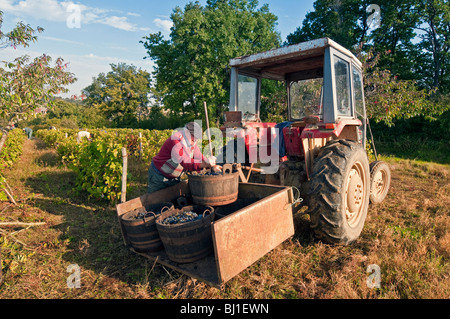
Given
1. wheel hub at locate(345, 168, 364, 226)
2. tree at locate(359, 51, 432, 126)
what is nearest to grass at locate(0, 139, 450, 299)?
wheel hub at locate(345, 168, 364, 226)

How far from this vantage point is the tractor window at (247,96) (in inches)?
181

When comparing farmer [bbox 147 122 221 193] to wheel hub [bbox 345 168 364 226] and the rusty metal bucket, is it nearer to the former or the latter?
the rusty metal bucket

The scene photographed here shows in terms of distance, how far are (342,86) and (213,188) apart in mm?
2389

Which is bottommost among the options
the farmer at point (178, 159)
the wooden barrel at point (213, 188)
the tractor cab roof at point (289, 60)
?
the wooden barrel at point (213, 188)

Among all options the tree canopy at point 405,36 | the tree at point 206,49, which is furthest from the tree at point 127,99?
the tree canopy at point 405,36

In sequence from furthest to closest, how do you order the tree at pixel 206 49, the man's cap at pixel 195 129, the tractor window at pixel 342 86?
the tree at pixel 206 49 → the man's cap at pixel 195 129 → the tractor window at pixel 342 86

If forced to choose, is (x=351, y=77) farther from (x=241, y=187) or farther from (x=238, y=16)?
(x=238, y=16)

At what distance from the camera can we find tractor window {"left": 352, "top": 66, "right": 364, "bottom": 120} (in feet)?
14.6

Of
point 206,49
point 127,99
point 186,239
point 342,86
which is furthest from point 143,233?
point 127,99

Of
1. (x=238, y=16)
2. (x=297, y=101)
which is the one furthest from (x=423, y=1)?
(x=297, y=101)

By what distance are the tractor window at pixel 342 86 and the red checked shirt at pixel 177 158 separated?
6.83 feet

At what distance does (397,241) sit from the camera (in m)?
3.66

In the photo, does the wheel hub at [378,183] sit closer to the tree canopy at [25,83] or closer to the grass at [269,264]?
the grass at [269,264]

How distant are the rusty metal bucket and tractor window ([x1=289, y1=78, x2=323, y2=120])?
2.26 meters
